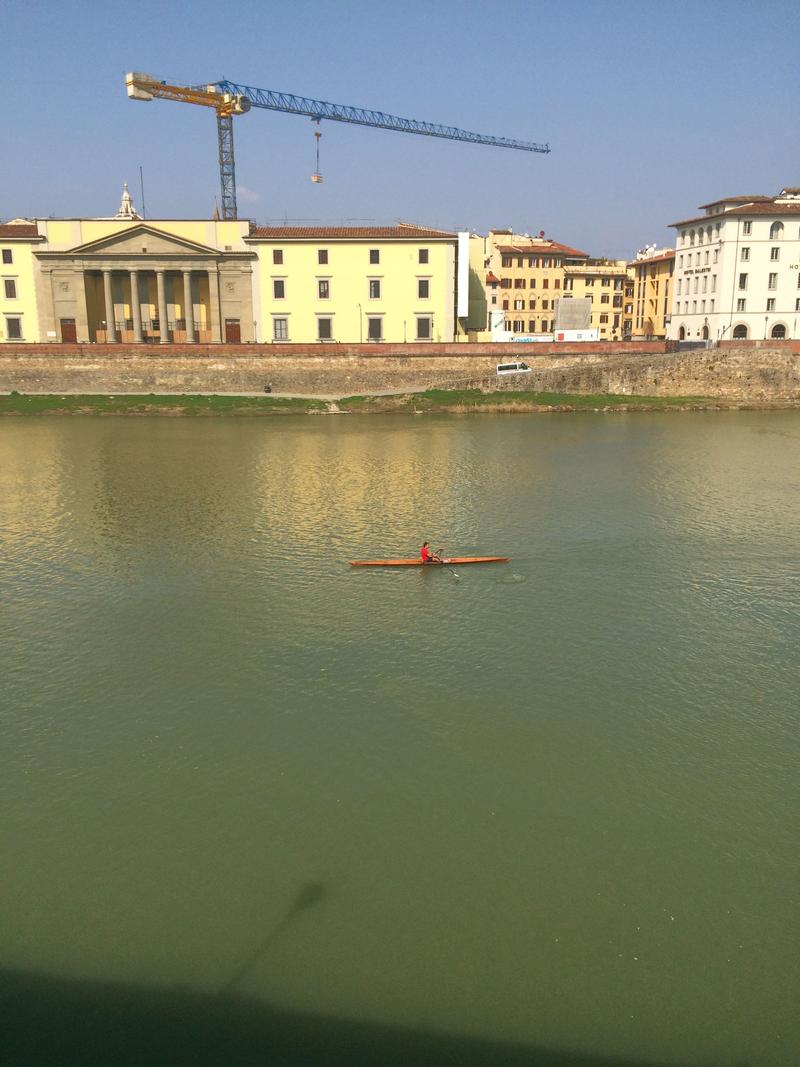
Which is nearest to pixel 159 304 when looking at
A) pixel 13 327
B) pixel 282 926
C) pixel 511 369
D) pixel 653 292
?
pixel 13 327

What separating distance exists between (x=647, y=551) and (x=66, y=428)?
43.8 m

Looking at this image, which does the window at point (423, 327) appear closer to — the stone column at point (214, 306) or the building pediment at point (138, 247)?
the stone column at point (214, 306)

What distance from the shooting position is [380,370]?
223 feet

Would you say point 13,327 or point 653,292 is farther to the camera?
point 653,292

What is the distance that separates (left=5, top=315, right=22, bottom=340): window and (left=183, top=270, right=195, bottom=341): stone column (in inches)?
590

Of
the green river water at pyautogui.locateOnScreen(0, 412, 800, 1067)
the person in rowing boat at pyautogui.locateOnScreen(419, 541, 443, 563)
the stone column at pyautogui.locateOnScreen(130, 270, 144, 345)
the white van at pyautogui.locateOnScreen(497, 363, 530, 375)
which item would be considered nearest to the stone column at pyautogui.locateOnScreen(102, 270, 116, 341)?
the stone column at pyautogui.locateOnScreen(130, 270, 144, 345)

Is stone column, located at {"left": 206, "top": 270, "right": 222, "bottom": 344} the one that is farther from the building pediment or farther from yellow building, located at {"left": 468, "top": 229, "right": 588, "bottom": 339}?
yellow building, located at {"left": 468, "top": 229, "right": 588, "bottom": 339}

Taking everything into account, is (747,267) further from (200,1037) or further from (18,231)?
(200,1037)

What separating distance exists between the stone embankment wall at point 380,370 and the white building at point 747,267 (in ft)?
51.9

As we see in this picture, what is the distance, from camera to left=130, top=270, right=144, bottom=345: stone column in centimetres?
7056

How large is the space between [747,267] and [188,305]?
5433 cm

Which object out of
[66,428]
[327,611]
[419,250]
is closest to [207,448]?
[66,428]

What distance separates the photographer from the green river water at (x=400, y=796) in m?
9.77

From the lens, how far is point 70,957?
10516mm
